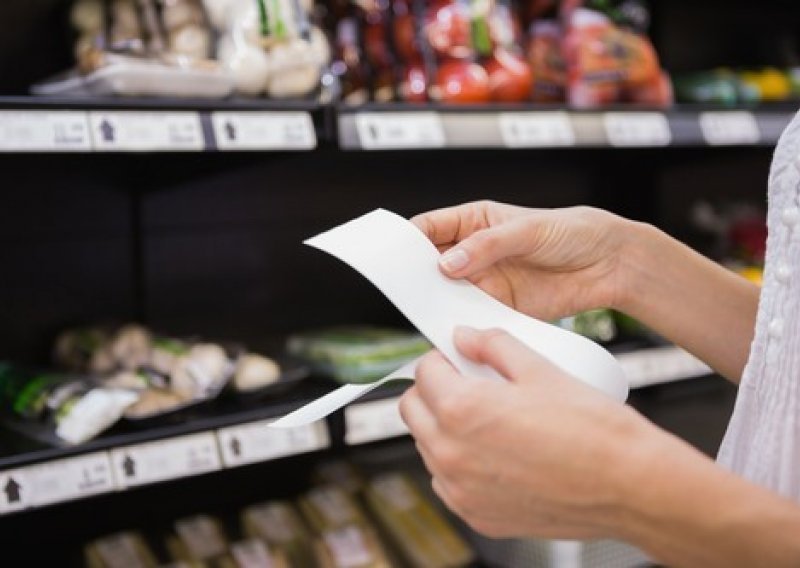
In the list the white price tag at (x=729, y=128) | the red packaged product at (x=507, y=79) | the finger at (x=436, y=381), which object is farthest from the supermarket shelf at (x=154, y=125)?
the white price tag at (x=729, y=128)

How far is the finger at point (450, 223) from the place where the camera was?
88 centimetres

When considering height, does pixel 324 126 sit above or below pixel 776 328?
above

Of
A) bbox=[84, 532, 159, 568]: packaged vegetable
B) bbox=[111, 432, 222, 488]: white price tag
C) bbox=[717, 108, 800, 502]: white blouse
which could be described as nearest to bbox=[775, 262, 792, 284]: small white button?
bbox=[717, 108, 800, 502]: white blouse

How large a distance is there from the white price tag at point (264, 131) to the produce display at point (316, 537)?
671mm

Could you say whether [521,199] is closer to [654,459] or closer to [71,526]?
[71,526]

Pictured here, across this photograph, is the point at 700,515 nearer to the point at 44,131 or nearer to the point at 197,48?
the point at 44,131

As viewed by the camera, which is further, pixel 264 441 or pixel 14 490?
pixel 264 441

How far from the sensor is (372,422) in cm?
135

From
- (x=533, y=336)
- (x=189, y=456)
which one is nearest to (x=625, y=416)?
(x=533, y=336)

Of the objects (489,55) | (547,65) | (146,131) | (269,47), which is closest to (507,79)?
(489,55)

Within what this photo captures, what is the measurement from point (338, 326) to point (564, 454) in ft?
4.00

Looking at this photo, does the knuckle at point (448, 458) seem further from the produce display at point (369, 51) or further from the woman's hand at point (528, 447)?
the produce display at point (369, 51)

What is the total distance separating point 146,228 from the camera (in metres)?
1.66

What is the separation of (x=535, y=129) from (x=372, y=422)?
53 cm
